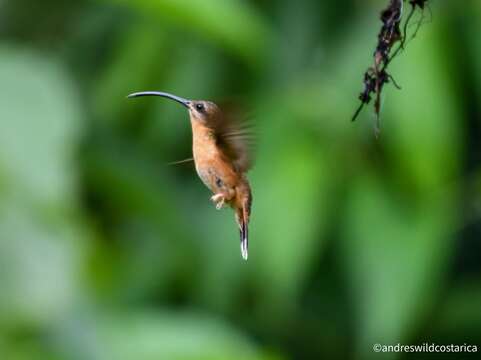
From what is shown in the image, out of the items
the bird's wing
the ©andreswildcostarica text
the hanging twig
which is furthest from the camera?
the ©andreswildcostarica text

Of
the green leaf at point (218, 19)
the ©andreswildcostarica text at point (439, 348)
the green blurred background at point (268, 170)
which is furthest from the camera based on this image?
the ©andreswildcostarica text at point (439, 348)

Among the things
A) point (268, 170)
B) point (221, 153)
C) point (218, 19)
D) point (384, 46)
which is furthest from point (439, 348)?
point (384, 46)

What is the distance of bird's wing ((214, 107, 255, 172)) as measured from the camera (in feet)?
6.01

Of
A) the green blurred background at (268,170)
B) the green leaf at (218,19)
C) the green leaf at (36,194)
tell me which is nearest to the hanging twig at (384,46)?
the green leaf at (36,194)

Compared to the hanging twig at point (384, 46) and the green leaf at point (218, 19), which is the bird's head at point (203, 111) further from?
the green leaf at point (218, 19)

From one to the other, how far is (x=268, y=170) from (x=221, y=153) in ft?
5.30

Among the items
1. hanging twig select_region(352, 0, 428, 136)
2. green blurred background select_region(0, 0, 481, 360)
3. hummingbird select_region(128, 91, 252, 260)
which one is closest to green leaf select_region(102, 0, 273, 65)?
green blurred background select_region(0, 0, 481, 360)

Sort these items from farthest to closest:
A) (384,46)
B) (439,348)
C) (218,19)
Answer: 1. (439,348)
2. (218,19)
3. (384,46)

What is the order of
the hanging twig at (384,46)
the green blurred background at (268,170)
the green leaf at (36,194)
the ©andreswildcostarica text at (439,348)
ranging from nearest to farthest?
1. the hanging twig at (384,46)
2. the green leaf at (36,194)
3. the green blurred background at (268,170)
4. the ©andreswildcostarica text at (439,348)

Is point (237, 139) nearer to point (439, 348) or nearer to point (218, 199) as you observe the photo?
point (218, 199)

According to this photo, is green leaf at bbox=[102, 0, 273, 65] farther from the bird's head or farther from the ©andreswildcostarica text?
the ©andreswildcostarica text

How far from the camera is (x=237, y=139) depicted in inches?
74.6

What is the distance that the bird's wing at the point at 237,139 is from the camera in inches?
72.1

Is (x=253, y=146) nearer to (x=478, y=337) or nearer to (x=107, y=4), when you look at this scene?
(x=107, y=4)
